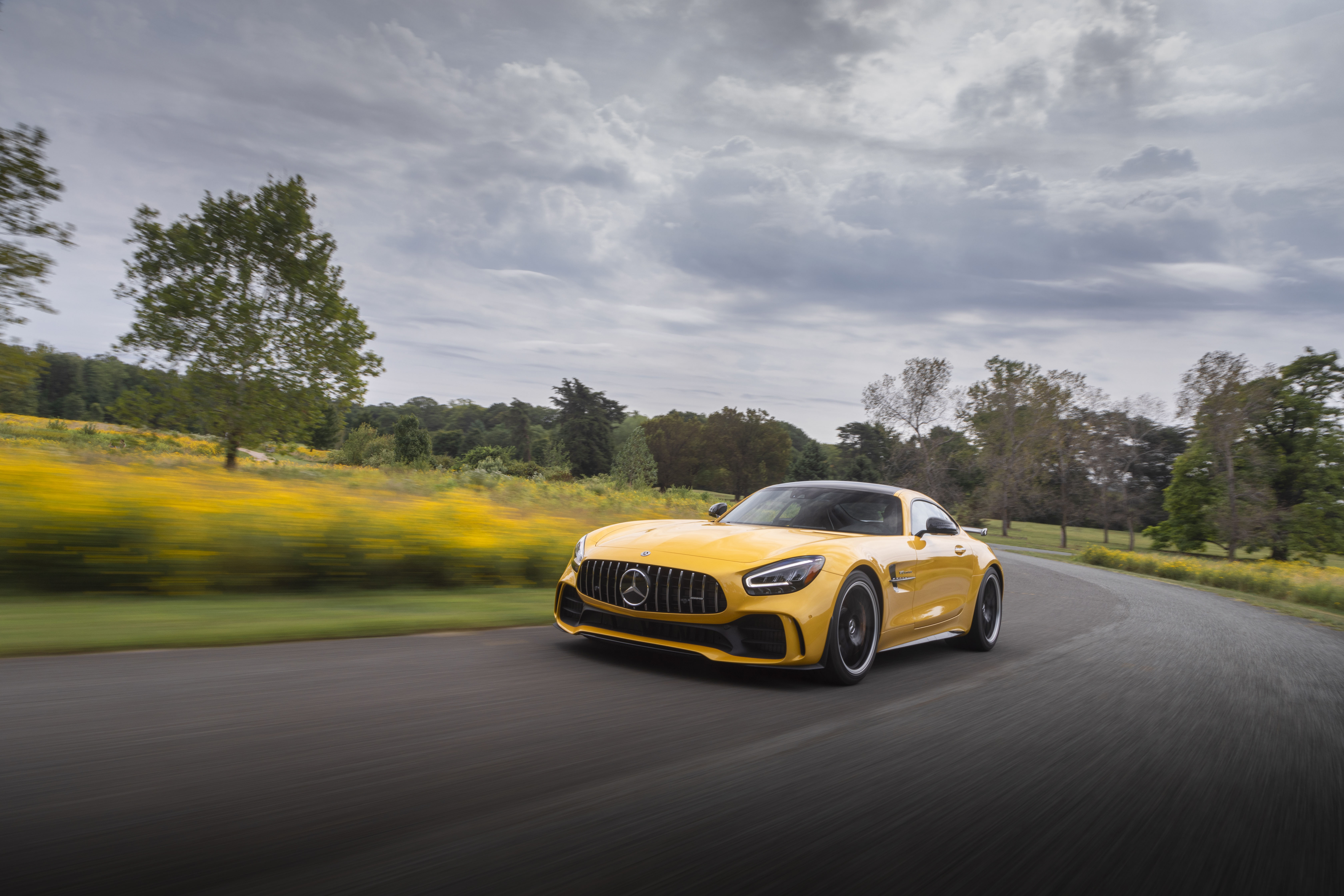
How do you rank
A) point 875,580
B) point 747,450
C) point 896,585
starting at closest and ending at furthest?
point 875,580 → point 896,585 → point 747,450

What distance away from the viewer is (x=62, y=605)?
221 inches

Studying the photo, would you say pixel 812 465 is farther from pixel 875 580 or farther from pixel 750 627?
pixel 750 627

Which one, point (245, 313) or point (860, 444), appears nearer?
point (245, 313)

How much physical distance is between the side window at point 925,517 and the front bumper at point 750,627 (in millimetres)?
1786

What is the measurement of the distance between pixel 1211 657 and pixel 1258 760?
3983mm

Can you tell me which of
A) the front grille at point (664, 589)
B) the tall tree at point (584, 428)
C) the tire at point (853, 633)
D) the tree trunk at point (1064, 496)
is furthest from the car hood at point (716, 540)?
the tall tree at point (584, 428)

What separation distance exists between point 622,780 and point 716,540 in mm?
2366

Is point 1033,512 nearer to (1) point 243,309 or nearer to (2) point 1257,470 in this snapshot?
(2) point 1257,470

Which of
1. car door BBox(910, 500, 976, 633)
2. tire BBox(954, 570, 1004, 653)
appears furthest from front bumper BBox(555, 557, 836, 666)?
tire BBox(954, 570, 1004, 653)

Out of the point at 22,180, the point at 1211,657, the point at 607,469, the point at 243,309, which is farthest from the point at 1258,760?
the point at 607,469

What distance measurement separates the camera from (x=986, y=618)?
7.15 m

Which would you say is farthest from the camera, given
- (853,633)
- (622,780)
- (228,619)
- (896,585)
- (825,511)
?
(825,511)

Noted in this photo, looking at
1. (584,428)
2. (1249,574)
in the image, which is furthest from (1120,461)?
(584,428)

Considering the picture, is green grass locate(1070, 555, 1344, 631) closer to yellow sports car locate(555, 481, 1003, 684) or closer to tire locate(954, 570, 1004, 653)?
tire locate(954, 570, 1004, 653)
